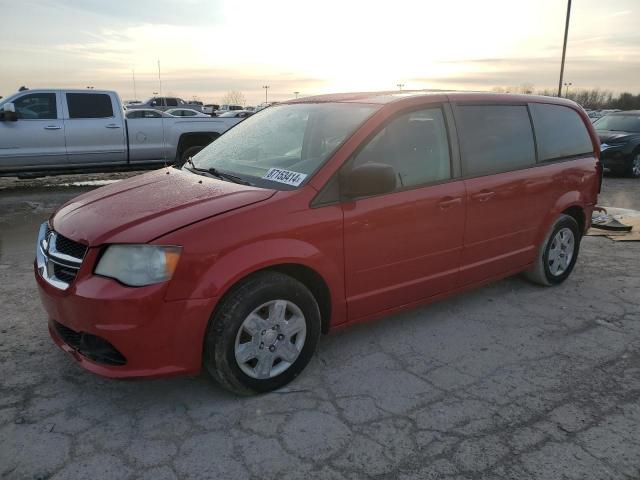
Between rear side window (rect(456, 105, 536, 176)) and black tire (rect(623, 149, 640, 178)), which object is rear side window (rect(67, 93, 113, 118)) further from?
black tire (rect(623, 149, 640, 178))

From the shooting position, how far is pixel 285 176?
324cm

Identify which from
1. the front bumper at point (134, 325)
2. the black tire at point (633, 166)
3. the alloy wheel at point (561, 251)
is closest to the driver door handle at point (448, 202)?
the alloy wheel at point (561, 251)

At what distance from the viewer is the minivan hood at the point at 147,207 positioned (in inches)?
107

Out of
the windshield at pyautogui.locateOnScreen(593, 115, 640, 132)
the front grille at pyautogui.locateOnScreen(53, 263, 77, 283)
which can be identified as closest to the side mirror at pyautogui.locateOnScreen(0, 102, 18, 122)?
the front grille at pyautogui.locateOnScreen(53, 263, 77, 283)

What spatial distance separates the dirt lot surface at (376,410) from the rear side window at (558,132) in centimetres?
145

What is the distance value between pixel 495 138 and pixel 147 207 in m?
2.70

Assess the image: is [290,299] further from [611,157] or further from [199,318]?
[611,157]

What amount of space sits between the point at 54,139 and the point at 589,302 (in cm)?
908

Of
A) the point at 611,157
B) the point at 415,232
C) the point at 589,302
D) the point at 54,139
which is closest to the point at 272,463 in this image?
the point at 415,232

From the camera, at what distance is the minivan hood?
2.71 meters

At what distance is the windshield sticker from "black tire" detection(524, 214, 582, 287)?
2.57 metres

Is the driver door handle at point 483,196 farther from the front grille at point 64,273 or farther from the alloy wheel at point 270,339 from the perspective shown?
the front grille at point 64,273

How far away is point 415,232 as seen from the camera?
352 cm

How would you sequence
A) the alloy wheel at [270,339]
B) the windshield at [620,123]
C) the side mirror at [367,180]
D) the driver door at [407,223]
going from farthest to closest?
the windshield at [620,123]
the driver door at [407,223]
the side mirror at [367,180]
the alloy wheel at [270,339]
